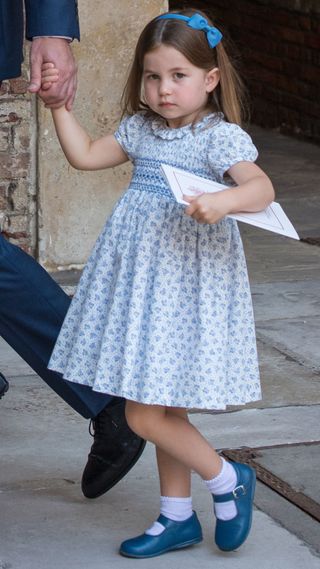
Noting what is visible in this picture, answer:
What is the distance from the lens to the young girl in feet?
9.70

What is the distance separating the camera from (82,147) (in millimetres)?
3168

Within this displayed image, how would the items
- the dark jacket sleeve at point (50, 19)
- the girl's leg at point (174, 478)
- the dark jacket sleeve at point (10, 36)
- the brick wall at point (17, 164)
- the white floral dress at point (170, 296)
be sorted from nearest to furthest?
the white floral dress at point (170, 296) < the girl's leg at point (174, 478) < the dark jacket sleeve at point (50, 19) < the dark jacket sleeve at point (10, 36) < the brick wall at point (17, 164)

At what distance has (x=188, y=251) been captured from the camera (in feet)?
9.80

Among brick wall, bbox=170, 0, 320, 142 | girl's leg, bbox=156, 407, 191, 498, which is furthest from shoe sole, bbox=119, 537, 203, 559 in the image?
brick wall, bbox=170, 0, 320, 142

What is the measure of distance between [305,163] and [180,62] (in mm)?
5773

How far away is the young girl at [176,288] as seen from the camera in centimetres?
296

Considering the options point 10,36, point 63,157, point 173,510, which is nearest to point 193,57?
point 10,36

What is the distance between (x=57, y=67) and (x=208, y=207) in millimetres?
687

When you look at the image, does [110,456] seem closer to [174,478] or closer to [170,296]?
[174,478]

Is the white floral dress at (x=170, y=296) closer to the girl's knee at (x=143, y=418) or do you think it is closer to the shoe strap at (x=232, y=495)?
the girl's knee at (x=143, y=418)

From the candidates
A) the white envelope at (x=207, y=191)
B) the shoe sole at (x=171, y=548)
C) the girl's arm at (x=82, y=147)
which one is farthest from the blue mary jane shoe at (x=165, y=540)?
the girl's arm at (x=82, y=147)

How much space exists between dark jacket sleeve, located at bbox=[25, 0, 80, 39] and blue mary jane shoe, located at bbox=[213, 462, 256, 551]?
3.80ft

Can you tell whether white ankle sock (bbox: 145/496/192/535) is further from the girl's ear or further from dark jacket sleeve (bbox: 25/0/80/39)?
dark jacket sleeve (bbox: 25/0/80/39)

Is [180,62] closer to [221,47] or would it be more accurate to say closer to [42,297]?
[221,47]
